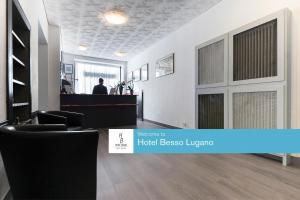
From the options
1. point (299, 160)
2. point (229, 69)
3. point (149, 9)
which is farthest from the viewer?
point (149, 9)

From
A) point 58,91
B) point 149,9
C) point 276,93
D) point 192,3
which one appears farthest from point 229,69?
point 58,91

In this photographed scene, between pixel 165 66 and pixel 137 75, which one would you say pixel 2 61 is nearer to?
pixel 165 66

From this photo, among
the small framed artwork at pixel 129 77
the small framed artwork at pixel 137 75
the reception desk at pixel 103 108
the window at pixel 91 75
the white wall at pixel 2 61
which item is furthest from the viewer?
the small framed artwork at pixel 129 77

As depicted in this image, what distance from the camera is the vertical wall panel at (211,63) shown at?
3.49 m

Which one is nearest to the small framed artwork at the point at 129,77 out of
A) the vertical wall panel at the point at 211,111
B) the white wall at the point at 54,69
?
the white wall at the point at 54,69

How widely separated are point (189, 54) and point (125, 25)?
6.09ft

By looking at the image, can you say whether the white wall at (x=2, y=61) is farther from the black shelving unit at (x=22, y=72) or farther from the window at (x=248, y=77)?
the window at (x=248, y=77)

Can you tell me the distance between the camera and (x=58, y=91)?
506cm

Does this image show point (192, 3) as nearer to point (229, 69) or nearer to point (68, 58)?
point (229, 69)

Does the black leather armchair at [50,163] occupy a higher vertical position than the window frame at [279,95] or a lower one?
lower

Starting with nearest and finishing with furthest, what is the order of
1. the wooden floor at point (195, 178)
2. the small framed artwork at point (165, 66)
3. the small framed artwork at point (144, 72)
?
the wooden floor at point (195, 178) → the small framed artwork at point (165, 66) → the small framed artwork at point (144, 72)

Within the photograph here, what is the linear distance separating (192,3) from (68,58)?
242 inches

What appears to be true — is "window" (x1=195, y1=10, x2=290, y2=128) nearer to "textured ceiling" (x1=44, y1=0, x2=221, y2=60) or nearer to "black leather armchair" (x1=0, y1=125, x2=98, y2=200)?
"textured ceiling" (x1=44, y1=0, x2=221, y2=60)

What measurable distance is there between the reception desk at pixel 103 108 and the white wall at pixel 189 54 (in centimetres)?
102
